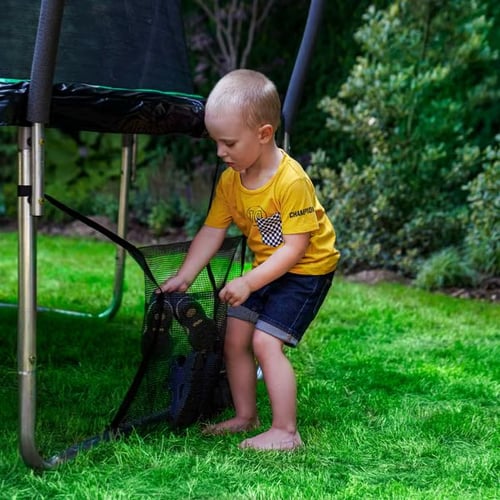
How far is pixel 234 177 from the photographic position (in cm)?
213

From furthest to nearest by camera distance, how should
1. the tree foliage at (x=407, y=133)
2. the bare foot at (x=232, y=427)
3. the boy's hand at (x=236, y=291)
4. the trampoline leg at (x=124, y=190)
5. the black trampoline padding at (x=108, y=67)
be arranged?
the tree foliage at (x=407, y=133), the trampoline leg at (x=124, y=190), the bare foot at (x=232, y=427), the boy's hand at (x=236, y=291), the black trampoline padding at (x=108, y=67)

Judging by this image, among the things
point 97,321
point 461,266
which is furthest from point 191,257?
point 461,266

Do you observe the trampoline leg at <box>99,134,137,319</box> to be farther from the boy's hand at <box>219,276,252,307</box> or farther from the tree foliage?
the tree foliage

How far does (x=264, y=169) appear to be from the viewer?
6.82ft

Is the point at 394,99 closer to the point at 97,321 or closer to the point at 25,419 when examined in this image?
the point at 97,321

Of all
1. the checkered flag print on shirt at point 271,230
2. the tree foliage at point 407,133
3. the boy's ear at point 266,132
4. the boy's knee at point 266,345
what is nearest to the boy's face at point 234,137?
the boy's ear at point 266,132

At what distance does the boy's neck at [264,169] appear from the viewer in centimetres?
207

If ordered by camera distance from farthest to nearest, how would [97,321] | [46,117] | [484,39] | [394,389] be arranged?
[484,39] → [97,321] → [394,389] → [46,117]

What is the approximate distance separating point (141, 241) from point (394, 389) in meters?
3.62

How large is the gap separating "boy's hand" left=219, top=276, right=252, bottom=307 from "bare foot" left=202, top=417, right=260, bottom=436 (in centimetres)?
32

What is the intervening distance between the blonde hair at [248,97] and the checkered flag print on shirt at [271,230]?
21 cm

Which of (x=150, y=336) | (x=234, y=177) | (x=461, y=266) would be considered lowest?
(x=461, y=266)

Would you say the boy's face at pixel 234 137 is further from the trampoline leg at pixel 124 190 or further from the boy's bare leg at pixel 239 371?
the trampoline leg at pixel 124 190

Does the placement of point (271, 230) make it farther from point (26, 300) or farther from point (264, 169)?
point (26, 300)
